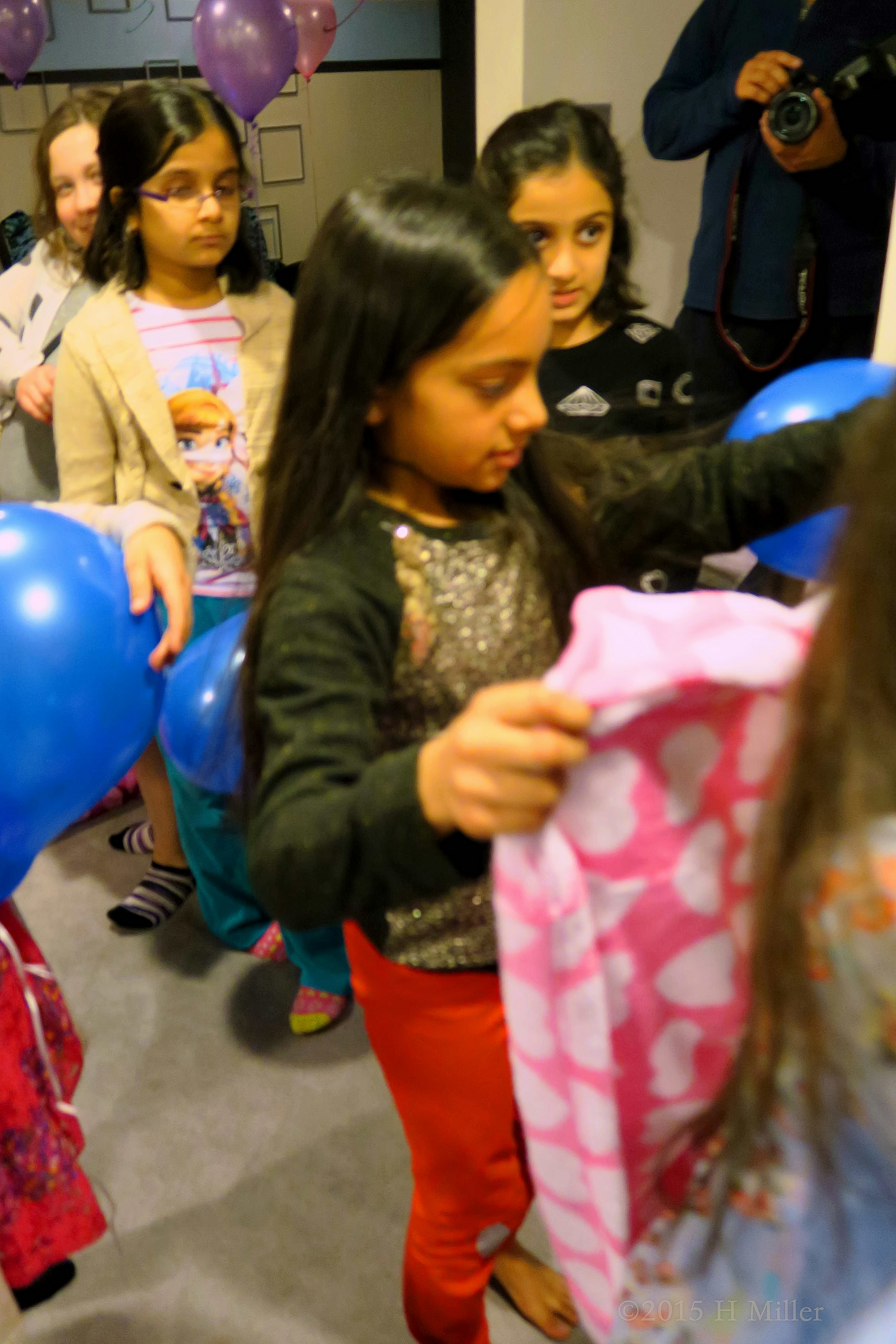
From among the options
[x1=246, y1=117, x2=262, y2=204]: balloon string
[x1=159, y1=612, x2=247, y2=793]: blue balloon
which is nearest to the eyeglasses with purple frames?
[x1=159, y1=612, x2=247, y2=793]: blue balloon

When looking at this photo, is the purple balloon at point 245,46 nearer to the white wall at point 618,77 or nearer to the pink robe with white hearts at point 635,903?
the white wall at point 618,77

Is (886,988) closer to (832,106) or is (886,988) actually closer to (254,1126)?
(254,1126)

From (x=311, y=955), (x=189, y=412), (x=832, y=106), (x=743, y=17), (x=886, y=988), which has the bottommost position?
(x=311, y=955)

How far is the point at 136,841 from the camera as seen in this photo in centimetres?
215

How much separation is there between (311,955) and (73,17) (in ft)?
11.3

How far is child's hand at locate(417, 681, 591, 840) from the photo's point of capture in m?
0.48

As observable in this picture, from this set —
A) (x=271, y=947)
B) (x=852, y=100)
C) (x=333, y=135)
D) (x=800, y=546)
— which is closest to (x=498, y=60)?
(x=852, y=100)

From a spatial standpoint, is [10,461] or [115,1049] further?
[10,461]

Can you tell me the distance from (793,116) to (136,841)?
173cm

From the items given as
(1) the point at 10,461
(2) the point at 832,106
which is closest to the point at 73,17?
(1) the point at 10,461

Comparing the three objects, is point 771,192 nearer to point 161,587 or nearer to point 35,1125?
point 161,587

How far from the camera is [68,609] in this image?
0.90 metres

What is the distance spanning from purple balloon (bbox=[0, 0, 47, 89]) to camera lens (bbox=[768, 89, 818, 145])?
75.1 inches

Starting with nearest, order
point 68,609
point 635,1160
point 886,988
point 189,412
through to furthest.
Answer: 1. point 886,988
2. point 635,1160
3. point 68,609
4. point 189,412
